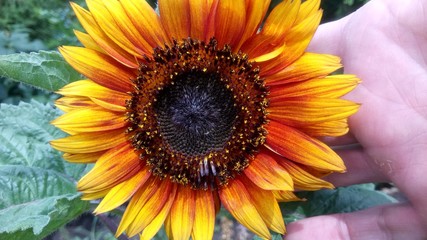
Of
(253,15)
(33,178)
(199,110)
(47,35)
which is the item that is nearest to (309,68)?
(253,15)

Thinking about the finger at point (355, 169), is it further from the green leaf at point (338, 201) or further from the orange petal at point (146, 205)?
the orange petal at point (146, 205)

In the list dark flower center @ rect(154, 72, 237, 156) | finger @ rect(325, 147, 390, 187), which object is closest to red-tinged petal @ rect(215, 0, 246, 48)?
dark flower center @ rect(154, 72, 237, 156)

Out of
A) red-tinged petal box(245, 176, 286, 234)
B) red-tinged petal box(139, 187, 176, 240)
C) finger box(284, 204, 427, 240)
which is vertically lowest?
finger box(284, 204, 427, 240)

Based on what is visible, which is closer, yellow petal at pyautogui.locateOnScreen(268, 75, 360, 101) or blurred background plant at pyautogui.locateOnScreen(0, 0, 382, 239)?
yellow petal at pyautogui.locateOnScreen(268, 75, 360, 101)

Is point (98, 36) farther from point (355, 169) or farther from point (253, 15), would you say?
point (355, 169)

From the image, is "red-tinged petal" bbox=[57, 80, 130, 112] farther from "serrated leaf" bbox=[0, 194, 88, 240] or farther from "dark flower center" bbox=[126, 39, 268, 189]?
"serrated leaf" bbox=[0, 194, 88, 240]

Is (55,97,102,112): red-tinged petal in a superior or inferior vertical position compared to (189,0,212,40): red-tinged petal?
inferior

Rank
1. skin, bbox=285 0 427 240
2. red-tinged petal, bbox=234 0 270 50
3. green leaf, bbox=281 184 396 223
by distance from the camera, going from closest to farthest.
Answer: red-tinged petal, bbox=234 0 270 50
skin, bbox=285 0 427 240
green leaf, bbox=281 184 396 223

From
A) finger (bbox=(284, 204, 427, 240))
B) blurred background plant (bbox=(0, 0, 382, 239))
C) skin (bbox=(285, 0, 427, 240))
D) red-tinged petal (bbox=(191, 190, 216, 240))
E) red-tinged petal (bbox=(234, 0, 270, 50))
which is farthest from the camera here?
blurred background plant (bbox=(0, 0, 382, 239))
